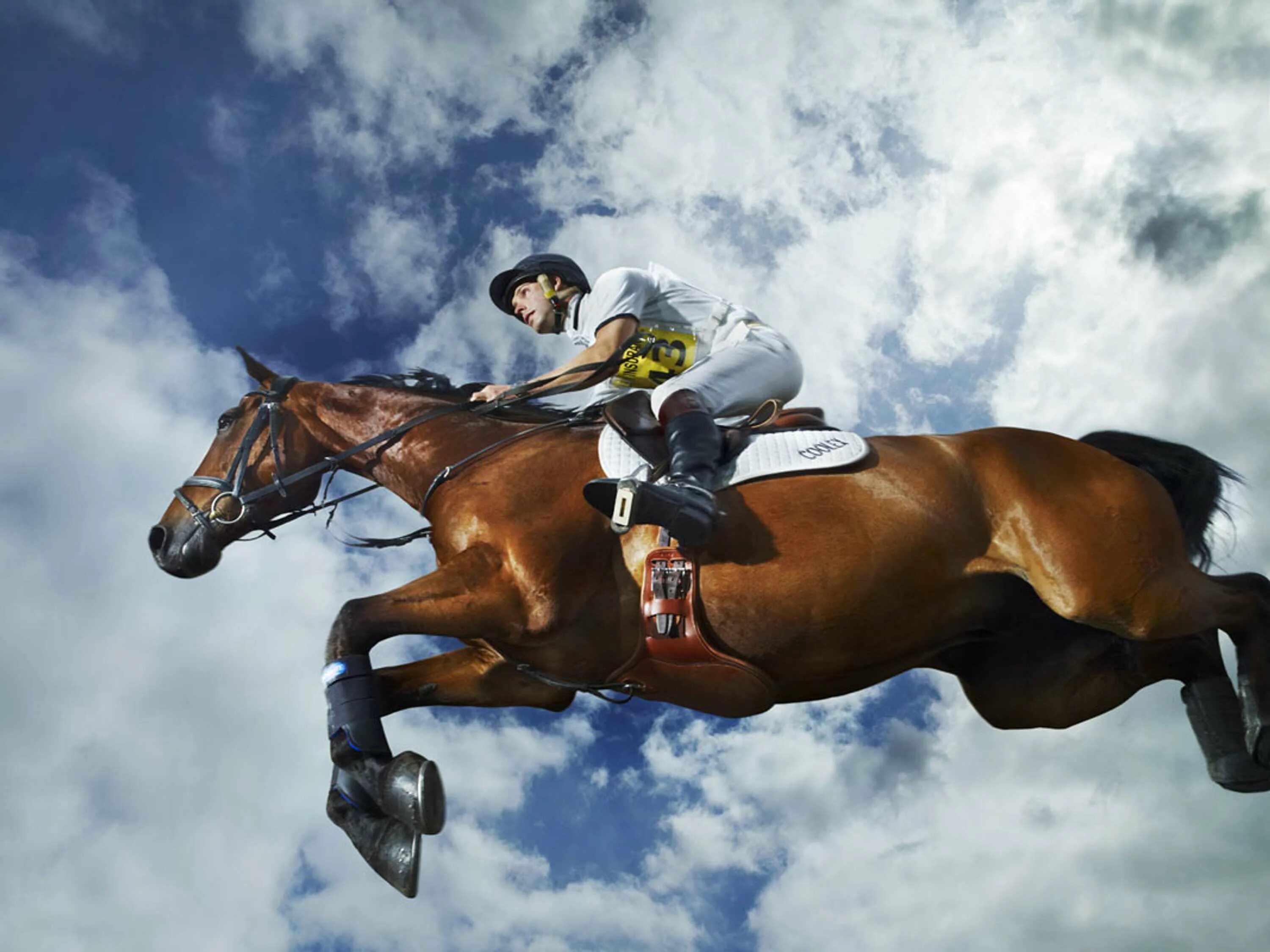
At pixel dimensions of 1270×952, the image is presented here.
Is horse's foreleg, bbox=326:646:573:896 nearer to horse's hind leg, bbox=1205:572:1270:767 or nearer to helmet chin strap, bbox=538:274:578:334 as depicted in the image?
helmet chin strap, bbox=538:274:578:334

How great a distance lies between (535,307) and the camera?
734 centimetres

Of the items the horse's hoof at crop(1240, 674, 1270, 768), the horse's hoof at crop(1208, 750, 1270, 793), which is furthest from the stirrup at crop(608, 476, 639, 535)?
the horse's hoof at crop(1208, 750, 1270, 793)

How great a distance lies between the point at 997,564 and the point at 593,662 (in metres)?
2.37

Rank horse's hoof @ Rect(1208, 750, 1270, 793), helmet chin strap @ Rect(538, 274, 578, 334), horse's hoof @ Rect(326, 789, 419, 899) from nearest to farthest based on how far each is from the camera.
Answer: horse's hoof @ Rect(326, 789, 419, 899)
horse's hoof @ Rect(1208, 750, 1270, 793)
helmet chin strap @ Rect(538, 274, 578, 334)

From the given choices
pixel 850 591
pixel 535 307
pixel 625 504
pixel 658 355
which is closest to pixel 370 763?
pixel 625 504

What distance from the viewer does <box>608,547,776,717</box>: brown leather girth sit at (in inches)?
231

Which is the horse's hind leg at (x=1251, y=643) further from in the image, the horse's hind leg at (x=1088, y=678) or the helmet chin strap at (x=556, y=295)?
the helmet chin strap at (x=556, y=295)

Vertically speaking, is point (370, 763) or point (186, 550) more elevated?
point (186, 550)

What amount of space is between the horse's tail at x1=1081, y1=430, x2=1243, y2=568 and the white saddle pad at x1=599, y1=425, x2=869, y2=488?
171 centimetres

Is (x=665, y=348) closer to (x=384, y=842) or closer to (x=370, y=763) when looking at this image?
(x=370, y=763)

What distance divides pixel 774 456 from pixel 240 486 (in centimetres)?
379

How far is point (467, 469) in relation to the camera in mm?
6676

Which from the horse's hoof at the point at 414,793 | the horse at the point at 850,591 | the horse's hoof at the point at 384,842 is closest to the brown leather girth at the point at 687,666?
the horse at the point at 850,591

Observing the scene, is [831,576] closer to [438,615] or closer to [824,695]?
[824,695]
